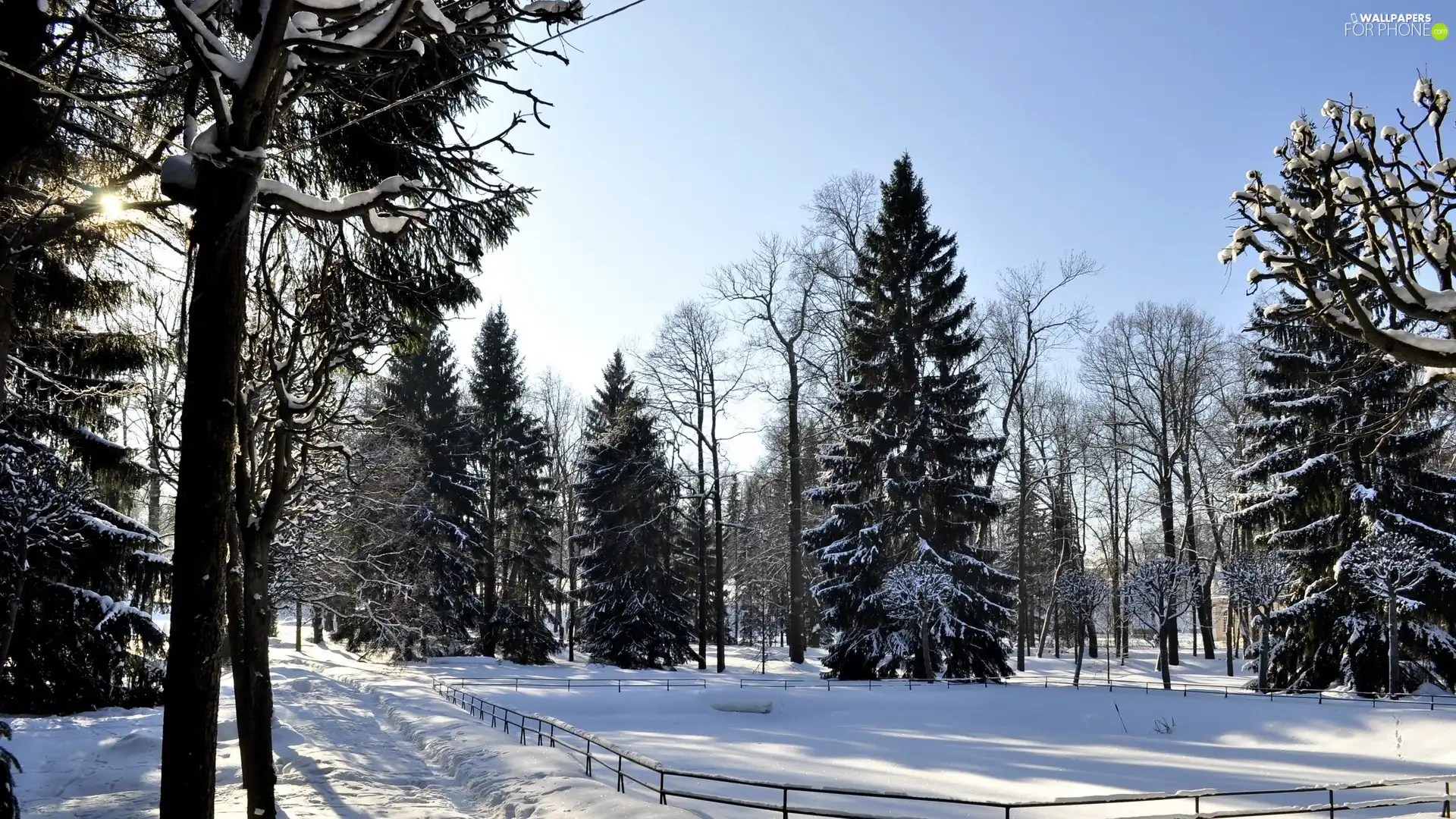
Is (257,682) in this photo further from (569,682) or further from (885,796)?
(569,682)

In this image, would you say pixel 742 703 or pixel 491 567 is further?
pixel 491 567

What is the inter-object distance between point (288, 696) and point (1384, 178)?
24447 millimetres

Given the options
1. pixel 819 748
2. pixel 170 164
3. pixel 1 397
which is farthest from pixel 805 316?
pixel 170 164

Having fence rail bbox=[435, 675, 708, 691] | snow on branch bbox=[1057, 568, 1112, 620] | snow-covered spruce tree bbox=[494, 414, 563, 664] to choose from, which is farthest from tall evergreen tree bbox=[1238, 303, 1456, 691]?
snow-covered spruce tree bbox=[494, 414, 563, 664]

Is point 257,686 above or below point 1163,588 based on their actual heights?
above

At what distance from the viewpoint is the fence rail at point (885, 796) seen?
8.96m

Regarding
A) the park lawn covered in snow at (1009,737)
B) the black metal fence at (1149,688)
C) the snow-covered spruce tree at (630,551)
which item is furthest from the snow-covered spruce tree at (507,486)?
the black metal fence at (1149,688)

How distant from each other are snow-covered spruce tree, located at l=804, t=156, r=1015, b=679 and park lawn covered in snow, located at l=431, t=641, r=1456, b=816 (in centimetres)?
325

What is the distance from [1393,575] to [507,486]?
3305 cm

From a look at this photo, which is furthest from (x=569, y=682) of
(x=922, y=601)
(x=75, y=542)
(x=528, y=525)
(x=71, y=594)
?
(x=75, y=542)

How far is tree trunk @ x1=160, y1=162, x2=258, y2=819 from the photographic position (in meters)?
3.96

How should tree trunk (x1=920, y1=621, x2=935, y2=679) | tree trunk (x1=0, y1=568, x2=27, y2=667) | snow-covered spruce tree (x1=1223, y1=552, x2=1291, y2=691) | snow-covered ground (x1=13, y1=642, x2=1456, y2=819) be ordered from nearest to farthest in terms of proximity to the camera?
snow-covered ground (x1=13, y1=642, x2=1456, y2=819), tree trunk (x1=0, y1=568, x2=27, y2=667), snow-covered spruce tree (x1=1223, y1=552, x2=1291, y2=691), tree trunk (x1=920, y1=621, x2=935, y2=679)

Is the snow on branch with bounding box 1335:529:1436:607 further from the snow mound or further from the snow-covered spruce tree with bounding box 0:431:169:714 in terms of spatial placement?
the snow-covered spruce tree with bounding box 0:431:169:714

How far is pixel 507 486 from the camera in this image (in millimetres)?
41469
